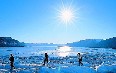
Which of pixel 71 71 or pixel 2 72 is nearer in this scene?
pixel 71 71

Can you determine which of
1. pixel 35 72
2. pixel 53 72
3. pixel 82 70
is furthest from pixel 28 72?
pixel 82 70

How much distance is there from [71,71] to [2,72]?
9.46 meters

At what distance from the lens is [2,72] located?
29234 mm

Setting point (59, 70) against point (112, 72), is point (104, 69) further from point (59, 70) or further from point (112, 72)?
point (59, 70)

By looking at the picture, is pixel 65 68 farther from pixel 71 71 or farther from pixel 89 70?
pixel 89 70

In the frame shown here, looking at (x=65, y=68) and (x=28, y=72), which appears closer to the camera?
(x=65, y=68)

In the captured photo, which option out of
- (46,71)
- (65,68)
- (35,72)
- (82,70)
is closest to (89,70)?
(82,70)

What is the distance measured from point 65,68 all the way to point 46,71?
2.11 m

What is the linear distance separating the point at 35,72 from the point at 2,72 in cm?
418

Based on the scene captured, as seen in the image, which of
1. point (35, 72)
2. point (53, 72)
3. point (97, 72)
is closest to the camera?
point (53, 72)

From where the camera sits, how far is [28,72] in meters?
29.1

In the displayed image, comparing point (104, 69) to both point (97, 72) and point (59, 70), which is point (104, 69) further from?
point (59, 70)

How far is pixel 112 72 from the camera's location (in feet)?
88.9

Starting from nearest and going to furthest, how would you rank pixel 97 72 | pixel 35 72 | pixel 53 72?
pixel 53 72, pixel 97 72, pixel 35 72
